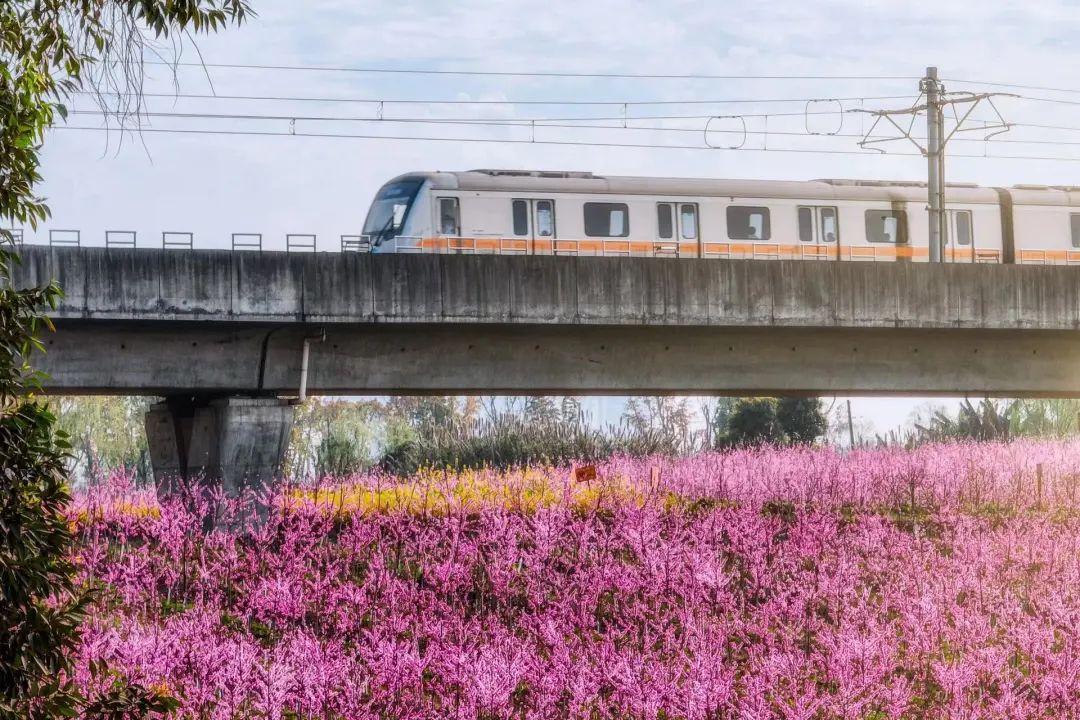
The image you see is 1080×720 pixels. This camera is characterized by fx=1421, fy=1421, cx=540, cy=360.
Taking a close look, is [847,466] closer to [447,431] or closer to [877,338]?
[877,338]

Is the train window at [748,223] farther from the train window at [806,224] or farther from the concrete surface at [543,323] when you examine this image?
the concrete surface at [543,323]

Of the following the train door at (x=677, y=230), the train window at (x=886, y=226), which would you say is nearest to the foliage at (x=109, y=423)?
the train door at (x=677, y=230)

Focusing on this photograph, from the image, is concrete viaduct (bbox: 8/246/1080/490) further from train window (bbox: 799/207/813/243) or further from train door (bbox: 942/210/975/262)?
train door (bbox: 942/210/975/262)

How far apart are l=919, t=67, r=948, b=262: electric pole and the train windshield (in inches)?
376

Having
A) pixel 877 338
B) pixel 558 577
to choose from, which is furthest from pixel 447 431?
pixel 558 577

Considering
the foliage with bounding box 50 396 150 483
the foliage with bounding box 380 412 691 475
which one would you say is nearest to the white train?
the foliage with bounding box 380 412 691 475

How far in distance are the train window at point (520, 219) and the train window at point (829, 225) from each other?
6.42 metres

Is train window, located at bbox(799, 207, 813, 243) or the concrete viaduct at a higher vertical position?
train window, located at bbox(799, 207, 813, 243)

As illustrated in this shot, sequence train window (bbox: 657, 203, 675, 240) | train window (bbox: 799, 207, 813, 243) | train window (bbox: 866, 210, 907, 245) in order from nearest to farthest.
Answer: train window (bbox: 657, 203, 675, 240), train window (bbox: 799, 207, 813, 243), train window (bbox: 866, 210, 907, 245)

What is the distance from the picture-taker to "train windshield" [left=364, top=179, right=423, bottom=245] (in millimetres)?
26797

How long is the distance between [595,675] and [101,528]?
10.4 metres

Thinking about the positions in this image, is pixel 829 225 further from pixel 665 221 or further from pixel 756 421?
pixel 756 421

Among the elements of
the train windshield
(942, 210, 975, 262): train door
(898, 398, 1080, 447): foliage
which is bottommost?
(898, 398, 1080, 447): foliage

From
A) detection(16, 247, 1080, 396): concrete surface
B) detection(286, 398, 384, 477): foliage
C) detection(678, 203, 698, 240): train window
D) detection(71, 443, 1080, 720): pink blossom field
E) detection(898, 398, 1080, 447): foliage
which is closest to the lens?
detection(71, 443, 1080, 720): pink blossom field
